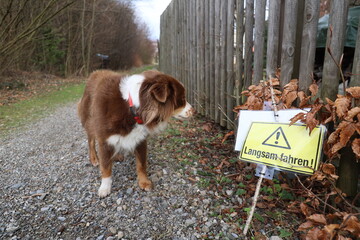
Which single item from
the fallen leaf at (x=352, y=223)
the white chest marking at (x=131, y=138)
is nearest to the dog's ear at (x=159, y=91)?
the white chest marking at (x=131, y=138)

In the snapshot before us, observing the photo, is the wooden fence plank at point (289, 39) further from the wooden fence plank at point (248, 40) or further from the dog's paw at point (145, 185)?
the dog's paw at point (145, 185)

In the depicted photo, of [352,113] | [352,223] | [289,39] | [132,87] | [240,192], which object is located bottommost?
[240,192]

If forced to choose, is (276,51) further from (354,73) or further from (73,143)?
(73,143)

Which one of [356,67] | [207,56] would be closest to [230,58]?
[207,56]

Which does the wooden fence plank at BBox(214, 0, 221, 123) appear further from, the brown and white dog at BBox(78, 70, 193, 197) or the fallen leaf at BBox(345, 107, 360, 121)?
the fallen leaf at BBox(345, 107, 360, 121)

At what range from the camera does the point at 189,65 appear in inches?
223

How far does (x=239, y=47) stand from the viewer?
3314mm

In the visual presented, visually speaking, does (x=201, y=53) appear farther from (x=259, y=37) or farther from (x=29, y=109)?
(x=29, y=109)

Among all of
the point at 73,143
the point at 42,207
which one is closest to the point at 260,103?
the point at 42,207

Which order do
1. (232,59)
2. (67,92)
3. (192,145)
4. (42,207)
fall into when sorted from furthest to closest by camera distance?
1. (67,92)
2. (192,145)
3. (232,59)
4. (42,207)

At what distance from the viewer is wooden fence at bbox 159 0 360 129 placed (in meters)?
2.07

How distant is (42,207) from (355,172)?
3.17m

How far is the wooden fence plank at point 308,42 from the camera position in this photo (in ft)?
6.82

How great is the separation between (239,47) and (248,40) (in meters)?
0.21
